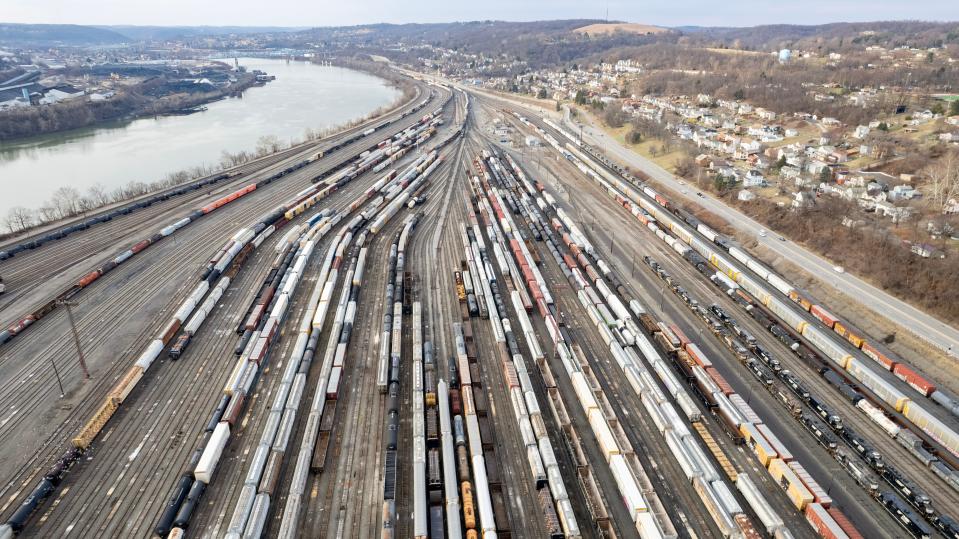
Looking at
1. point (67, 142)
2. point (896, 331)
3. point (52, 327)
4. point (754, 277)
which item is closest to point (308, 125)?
point (67, 142)

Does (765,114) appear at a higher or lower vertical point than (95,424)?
higher

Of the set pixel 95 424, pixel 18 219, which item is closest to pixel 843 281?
pixel 95 424

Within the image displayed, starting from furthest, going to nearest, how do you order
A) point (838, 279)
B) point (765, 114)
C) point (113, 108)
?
point (113, 108), point (765, 114), point (838, 279)

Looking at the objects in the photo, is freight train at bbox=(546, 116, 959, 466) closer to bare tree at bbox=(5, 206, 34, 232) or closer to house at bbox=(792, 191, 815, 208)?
→ house at bbox=(792, 191, 815, 208)

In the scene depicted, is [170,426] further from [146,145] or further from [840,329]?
[146,145]

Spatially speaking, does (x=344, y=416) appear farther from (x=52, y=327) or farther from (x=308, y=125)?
(x=308, y=125)

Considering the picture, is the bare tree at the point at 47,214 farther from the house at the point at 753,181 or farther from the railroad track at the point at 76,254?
the house at the point at 753,181

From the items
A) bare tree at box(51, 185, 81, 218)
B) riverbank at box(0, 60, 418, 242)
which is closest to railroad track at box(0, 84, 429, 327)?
riverbank at box(0, 60, 418, 242)
